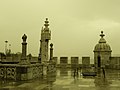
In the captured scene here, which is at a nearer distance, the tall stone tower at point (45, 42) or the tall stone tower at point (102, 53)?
the tall stone tower at point (45, 42)

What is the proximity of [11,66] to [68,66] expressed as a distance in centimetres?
1980

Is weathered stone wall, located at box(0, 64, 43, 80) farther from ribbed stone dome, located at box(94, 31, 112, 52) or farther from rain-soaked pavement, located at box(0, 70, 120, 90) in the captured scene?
ribbed stone dome, located at box(94, 31, 112, 52)

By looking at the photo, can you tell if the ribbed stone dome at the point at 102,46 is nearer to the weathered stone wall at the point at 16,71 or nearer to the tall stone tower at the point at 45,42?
the tall stone tower at the point at 45,42

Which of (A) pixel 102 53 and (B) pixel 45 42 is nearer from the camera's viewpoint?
(B) pixel 45 42

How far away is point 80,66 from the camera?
34.9 metres

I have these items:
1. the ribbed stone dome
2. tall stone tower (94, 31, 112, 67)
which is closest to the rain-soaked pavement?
tall stone tower (94, 31, 112, 67)

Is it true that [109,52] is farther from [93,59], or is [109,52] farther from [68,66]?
[68,66]

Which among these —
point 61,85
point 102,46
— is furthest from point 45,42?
point 102,46

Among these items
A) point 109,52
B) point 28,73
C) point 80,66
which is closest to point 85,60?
point 80,66

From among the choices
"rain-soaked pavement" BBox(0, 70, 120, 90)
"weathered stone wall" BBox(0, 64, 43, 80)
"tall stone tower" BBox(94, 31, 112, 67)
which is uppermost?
"tall stone tower" BBox(94, 31, 112, 67)

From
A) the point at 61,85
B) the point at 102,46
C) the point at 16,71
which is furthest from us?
the point at 102,46

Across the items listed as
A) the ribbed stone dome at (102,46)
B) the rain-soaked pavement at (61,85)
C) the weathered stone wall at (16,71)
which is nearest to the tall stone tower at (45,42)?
the weathered stone wall at (16,71)

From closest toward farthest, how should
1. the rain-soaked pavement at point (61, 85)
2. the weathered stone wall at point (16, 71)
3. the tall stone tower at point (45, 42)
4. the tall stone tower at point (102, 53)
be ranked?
the rain-soaked pavement at point (61, 85) → the weathered stone wall at point (16, 71) → the tall stone tower at point (45, 42) → the tall stone tower at point (102, 53)

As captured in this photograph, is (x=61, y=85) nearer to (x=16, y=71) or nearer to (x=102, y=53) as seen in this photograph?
(x=16, y=71)
